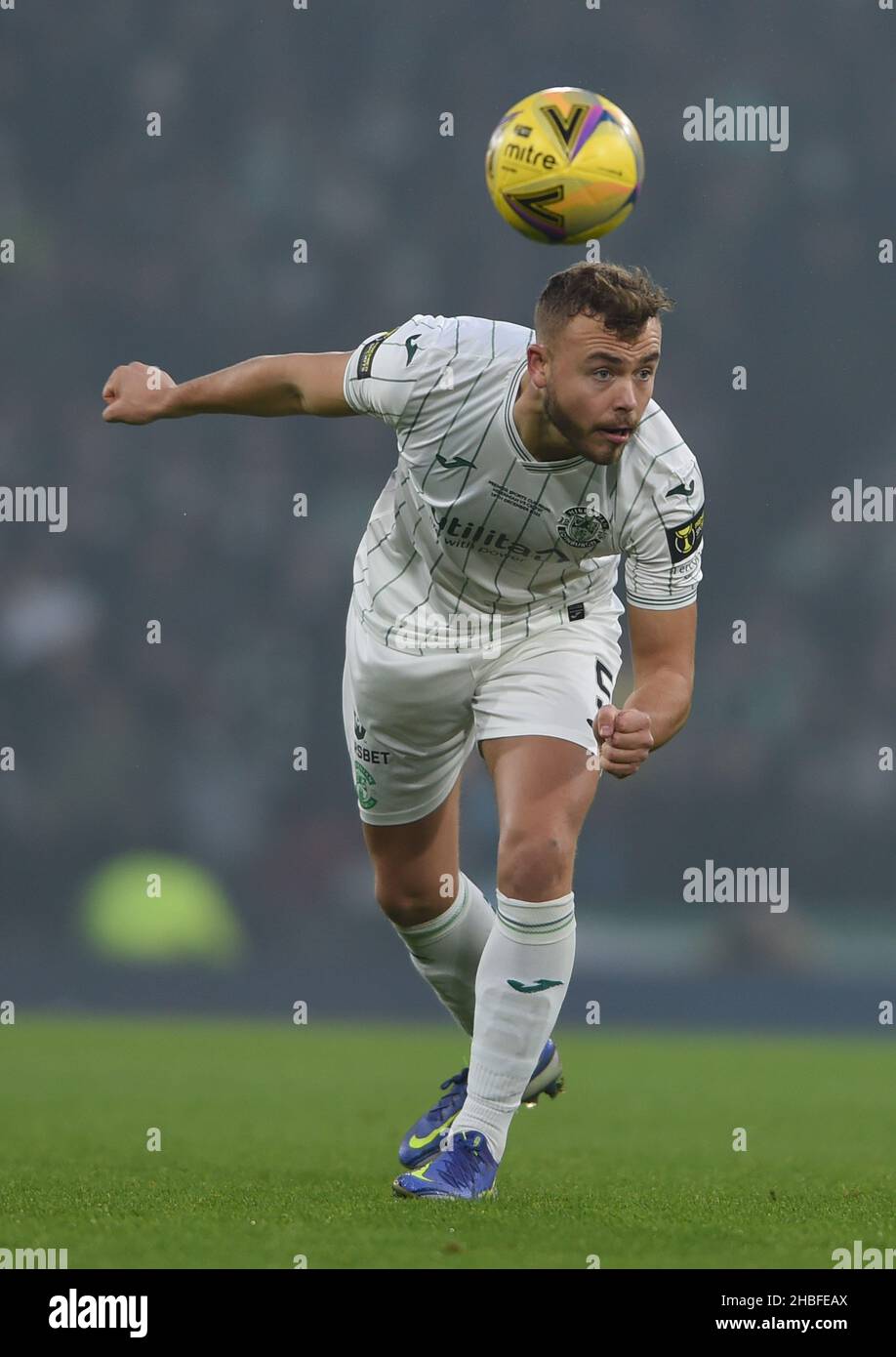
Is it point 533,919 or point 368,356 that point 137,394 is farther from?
point 533,919

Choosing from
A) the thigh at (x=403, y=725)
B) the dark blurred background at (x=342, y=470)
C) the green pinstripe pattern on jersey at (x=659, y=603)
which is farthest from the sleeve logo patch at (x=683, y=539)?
the dark blurred background at (x=342, y=470)

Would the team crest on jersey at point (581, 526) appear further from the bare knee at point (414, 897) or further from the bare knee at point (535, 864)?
the bare knee at point (414, 897)

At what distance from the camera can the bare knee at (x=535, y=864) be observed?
4.56 m

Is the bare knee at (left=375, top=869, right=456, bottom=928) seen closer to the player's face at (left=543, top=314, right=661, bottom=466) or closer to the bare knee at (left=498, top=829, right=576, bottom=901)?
the bare knee at (left=498, top=829, right=576, bottom=901)

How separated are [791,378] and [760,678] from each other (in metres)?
2.30

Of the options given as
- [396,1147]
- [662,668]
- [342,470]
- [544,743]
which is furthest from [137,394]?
[342,470]

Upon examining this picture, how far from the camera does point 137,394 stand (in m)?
5.07

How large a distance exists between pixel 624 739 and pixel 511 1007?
90 centimetres

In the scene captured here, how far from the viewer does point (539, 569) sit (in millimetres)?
4949

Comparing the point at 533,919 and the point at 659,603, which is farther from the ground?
the point at 659,603

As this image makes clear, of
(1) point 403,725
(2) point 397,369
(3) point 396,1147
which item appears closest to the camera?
(2) point 397,369

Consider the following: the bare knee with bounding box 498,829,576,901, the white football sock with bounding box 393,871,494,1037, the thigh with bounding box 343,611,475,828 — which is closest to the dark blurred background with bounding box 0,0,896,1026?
the white football sock with bounding box 393,871,494,1037

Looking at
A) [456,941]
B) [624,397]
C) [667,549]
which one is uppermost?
[624,397]
